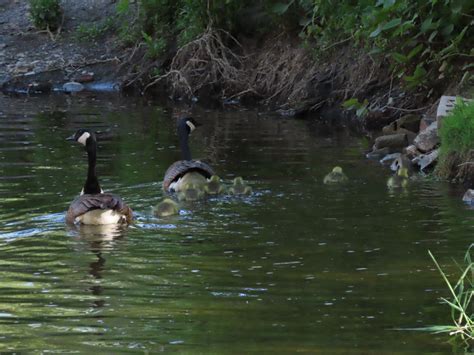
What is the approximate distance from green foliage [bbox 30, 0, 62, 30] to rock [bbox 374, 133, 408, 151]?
14.4 m

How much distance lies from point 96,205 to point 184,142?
4573 mm

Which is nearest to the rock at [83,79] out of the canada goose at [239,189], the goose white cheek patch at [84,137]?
the goose white cheek patch at [84,137]

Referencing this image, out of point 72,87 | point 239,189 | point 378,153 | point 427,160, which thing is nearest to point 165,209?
point 239,189

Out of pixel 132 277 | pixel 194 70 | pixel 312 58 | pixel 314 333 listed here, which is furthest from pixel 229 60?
pixel 314 333

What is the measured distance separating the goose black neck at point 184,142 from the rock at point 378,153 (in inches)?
101

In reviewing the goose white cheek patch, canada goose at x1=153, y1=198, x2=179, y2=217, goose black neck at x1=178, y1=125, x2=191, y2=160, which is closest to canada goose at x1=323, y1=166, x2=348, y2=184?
canada goose at x1=153, y1=198, x2=179, y2=217

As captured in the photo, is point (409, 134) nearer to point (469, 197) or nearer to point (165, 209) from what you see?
point (469, 197)

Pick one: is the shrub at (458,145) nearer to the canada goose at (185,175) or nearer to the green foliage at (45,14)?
the canada goose at (185,175)

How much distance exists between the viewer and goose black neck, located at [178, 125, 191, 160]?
16.6 meters

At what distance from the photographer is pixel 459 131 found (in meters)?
14.7

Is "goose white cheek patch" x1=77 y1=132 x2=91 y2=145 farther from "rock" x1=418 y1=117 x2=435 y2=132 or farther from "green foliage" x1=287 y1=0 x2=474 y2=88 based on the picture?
"rock" x1=418 y1=117 x2=435 y2=132

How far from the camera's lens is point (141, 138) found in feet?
65.5

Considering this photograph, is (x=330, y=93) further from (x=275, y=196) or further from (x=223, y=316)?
(x=223, y=316)

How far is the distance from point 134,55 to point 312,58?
20.1 feet
